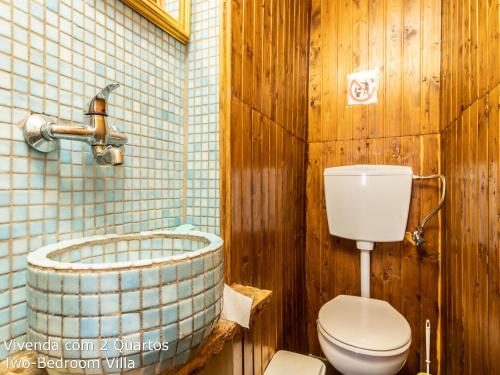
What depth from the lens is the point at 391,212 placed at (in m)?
1.56

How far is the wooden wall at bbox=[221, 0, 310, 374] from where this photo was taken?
0.99 metres

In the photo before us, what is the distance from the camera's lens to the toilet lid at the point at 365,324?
1129 mm

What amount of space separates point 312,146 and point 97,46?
1459 mm

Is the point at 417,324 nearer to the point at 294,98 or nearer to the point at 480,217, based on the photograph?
the point at 480,217

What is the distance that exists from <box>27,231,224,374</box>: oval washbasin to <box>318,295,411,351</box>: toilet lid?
3.02ft

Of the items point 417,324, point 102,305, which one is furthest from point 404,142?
point 102,305

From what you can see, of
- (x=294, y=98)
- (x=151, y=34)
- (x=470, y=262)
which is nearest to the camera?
(x=151, y=34)

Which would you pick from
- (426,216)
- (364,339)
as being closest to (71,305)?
(364,339)

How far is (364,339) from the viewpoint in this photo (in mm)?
1141

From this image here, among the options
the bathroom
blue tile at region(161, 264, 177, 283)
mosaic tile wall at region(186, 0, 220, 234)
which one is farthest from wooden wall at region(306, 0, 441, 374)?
blue tile at region(161, 264, 177, 283)

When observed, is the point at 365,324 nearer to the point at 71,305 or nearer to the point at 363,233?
the point at 363,233

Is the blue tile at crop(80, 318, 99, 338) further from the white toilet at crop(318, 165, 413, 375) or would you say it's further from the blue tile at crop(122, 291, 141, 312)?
the white toilet at crop(318, 165, 413, 375)

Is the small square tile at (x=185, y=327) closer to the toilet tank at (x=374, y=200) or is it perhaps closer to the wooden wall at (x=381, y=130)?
the toilet tank at (x=374, y=200)

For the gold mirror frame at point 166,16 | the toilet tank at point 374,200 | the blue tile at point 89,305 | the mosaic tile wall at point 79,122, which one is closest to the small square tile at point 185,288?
the blue tile at point 89,305
